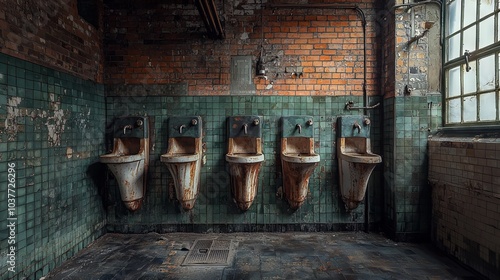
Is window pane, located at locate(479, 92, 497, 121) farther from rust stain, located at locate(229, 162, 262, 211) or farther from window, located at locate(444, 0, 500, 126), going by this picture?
rust stain, located at locate(229, 162, 262, 211)

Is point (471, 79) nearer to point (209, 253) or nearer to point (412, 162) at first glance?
point (412, 162)

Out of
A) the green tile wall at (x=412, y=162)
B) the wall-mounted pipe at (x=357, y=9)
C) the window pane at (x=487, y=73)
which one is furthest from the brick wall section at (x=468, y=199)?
the wall-mounted pipe at (x=357, y=9)

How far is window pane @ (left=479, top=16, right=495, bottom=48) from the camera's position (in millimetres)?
2129

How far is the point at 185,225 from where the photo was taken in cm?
299

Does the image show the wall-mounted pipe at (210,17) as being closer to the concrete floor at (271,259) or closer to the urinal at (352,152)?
the urinal at (352,152)

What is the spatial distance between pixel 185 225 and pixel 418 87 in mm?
3156

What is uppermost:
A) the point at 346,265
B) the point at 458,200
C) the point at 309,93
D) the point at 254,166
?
the point at 309,93

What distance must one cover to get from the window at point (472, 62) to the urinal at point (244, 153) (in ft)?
6.80

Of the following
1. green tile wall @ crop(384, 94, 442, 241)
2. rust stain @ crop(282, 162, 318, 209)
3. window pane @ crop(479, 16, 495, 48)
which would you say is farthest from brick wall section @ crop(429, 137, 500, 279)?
rust stain @ crop(282, 162, 318, 209)

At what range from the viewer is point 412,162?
2721mm

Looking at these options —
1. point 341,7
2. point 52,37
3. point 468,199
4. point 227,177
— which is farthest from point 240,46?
point 468,199

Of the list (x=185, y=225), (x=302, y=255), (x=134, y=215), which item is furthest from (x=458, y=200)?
(x=134, y=215)

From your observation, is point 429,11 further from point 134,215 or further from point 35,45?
point 134,215

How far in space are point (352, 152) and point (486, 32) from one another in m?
1.63
